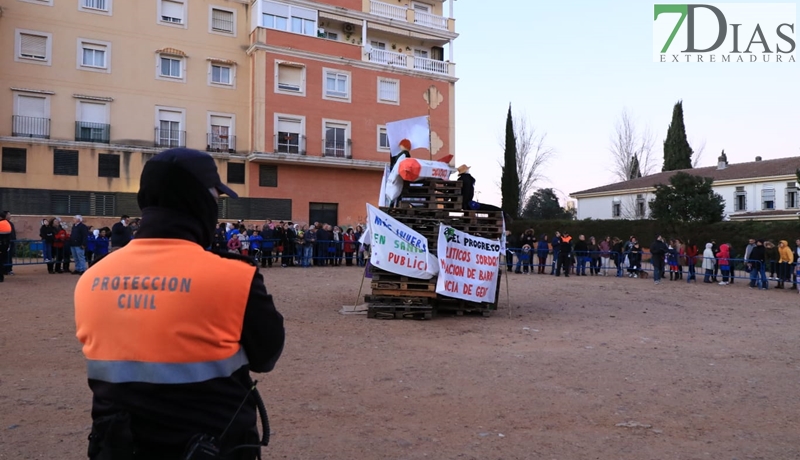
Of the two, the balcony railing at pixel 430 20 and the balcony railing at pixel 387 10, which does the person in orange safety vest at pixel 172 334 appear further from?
the balcony railing at pixel 430 20

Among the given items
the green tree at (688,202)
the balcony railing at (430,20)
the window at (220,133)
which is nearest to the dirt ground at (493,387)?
the green tree at (688,202)

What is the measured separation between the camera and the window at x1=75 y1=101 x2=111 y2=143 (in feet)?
105

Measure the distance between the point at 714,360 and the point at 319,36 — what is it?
32.5 metres

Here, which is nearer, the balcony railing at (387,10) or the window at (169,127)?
the window at (169,127)

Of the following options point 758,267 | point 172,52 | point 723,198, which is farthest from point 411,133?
point 723,198

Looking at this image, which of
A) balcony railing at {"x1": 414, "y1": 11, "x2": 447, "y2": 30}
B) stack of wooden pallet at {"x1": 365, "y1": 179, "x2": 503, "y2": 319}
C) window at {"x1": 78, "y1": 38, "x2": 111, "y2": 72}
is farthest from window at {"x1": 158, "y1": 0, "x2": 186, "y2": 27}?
stack of wooden pallet at {"x1": 365, "y1": 179, "x2": 503, "y2": 319}

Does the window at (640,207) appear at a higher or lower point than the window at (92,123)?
lower

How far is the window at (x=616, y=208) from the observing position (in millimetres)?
55938

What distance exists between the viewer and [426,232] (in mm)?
11961

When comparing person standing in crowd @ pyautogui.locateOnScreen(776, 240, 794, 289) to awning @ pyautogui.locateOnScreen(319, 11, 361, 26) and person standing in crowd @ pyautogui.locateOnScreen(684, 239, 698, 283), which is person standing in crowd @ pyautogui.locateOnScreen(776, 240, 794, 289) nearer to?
person standing in crowd @ pyautogui.locateOnScreen(684, 239, 698, 283)

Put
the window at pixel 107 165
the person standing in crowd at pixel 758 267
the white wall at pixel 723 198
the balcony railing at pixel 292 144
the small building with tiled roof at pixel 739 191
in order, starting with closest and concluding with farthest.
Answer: the person standing in crowd at pixel 758 267 → the window at pixel 107 165 → the balcony railing at pixel 292 144 → the small building with tiled roof at pixel 739 191 → the white wall at pixel 723 198

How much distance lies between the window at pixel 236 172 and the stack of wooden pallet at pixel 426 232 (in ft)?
80.3

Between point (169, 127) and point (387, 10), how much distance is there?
15112 millimetres

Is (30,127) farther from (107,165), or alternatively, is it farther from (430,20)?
(430,20)
